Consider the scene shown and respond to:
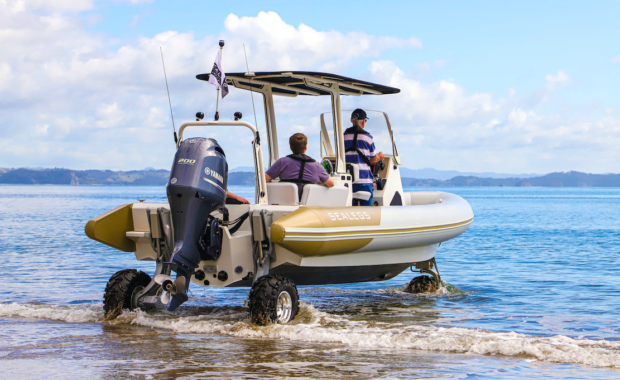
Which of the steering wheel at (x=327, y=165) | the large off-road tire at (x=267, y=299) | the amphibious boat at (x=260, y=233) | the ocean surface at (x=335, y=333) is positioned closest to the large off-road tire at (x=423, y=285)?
the ocean surface at (x=335, y=333)

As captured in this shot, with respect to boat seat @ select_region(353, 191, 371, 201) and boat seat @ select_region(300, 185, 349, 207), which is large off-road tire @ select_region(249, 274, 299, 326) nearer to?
boat seat @ select_region(300, 185, 349, 207)

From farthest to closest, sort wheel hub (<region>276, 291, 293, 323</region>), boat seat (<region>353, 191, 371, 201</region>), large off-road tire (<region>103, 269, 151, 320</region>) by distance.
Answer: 1. boat seat (<region>353, 191, 371, 201</region>)
2. large off-road tire (<region>103, 269, 151, 320</region>)
3. wheel hub (<region>276, 291, 293, 323</region>)

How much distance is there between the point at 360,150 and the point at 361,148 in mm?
50

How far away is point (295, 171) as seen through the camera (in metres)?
6.96

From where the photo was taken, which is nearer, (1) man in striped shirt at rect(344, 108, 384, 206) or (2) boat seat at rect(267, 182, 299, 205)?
(2) boat seat at rect(267, 182, 299, 205)

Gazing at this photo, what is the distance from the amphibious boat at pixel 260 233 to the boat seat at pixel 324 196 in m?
0.01

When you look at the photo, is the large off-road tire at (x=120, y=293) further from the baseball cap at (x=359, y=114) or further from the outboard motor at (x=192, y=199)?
the baseball cap at (x=359, y=114)

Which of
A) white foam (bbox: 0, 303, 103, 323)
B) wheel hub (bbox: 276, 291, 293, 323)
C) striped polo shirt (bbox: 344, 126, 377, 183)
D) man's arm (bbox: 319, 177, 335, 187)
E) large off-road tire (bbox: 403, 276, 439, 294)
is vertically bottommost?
large off-road tire (bbox: 403, 276, 439, 294)

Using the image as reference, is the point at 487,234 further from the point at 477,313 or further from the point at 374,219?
the point at 374,219

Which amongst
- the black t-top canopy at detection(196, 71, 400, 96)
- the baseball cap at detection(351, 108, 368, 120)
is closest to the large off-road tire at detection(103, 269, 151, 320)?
the black t-top canopy at detection(196, 71, 400, 96)

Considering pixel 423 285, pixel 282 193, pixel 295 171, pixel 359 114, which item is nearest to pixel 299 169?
pixel 295 171

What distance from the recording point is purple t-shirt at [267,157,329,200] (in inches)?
274

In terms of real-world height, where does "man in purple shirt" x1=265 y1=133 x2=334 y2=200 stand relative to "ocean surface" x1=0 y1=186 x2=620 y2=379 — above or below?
above

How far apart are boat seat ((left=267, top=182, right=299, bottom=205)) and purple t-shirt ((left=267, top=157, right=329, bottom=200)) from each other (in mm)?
149
